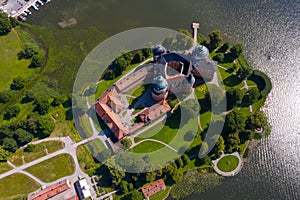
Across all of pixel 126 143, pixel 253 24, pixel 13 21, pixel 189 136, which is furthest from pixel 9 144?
pixel 253 24

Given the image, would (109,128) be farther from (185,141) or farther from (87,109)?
(185,141)

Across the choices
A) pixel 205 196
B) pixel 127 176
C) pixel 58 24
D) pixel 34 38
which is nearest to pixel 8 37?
pixel 34 38

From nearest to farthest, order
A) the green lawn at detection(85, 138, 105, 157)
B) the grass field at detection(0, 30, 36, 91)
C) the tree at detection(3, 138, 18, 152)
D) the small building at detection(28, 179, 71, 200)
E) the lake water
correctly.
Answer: the small building at detection(28, 179, 71, 200) < the tree at detection(3, 138, 18, 152) < the green lawn at detection(85, 138, 105, 157) < the lake water < the grass field at detection(0, 30, 36, 91)

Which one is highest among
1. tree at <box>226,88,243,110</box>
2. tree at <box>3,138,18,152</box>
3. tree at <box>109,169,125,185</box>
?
tree at <box>3,138,18,152</box>

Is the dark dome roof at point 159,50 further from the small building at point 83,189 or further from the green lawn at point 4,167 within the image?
the green lawn at point 4,167

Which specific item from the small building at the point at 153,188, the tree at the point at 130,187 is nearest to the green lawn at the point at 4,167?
the tree at the point at 130,187

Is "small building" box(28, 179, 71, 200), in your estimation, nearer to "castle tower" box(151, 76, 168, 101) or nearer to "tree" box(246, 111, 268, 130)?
"castle tower" box(151, 76, 168, 101)

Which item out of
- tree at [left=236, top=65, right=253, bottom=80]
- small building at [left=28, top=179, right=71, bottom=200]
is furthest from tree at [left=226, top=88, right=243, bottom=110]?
small building at [left=28, top=179, right=71, bottom=200]
